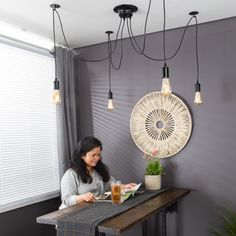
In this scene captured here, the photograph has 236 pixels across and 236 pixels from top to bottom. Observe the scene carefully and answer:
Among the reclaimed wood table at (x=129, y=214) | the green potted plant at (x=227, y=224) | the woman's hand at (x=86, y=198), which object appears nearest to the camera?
the reclaimed wood table at (x=129, y=214)

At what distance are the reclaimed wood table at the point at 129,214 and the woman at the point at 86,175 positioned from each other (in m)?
0.21

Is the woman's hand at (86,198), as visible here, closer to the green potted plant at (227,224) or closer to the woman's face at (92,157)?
the woman's face at (92,157)

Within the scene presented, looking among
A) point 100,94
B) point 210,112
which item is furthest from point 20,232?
point 210,112

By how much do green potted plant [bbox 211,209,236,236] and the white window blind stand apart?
158 cm

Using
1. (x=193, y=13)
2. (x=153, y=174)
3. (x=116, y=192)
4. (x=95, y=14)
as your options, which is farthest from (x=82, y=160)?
(x=193, y=13)

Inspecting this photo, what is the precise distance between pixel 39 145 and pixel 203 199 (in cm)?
160

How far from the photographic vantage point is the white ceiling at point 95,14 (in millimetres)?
2213

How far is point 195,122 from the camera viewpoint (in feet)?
9.09

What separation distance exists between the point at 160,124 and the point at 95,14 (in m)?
1.16

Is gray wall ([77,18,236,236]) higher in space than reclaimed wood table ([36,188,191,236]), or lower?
higher

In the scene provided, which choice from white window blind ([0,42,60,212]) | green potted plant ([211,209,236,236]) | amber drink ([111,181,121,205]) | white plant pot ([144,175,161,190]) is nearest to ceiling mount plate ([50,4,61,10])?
white window blind ([0,42,60,212])

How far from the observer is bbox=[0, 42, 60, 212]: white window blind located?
263cm

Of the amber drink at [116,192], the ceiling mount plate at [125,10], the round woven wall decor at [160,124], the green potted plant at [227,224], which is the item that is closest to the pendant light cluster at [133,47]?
the ceiling mount plate at [125,10]

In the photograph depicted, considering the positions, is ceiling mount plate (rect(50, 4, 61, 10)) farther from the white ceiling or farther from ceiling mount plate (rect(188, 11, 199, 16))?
ceiling mount plate (rect(188, 11, 199, 16))
